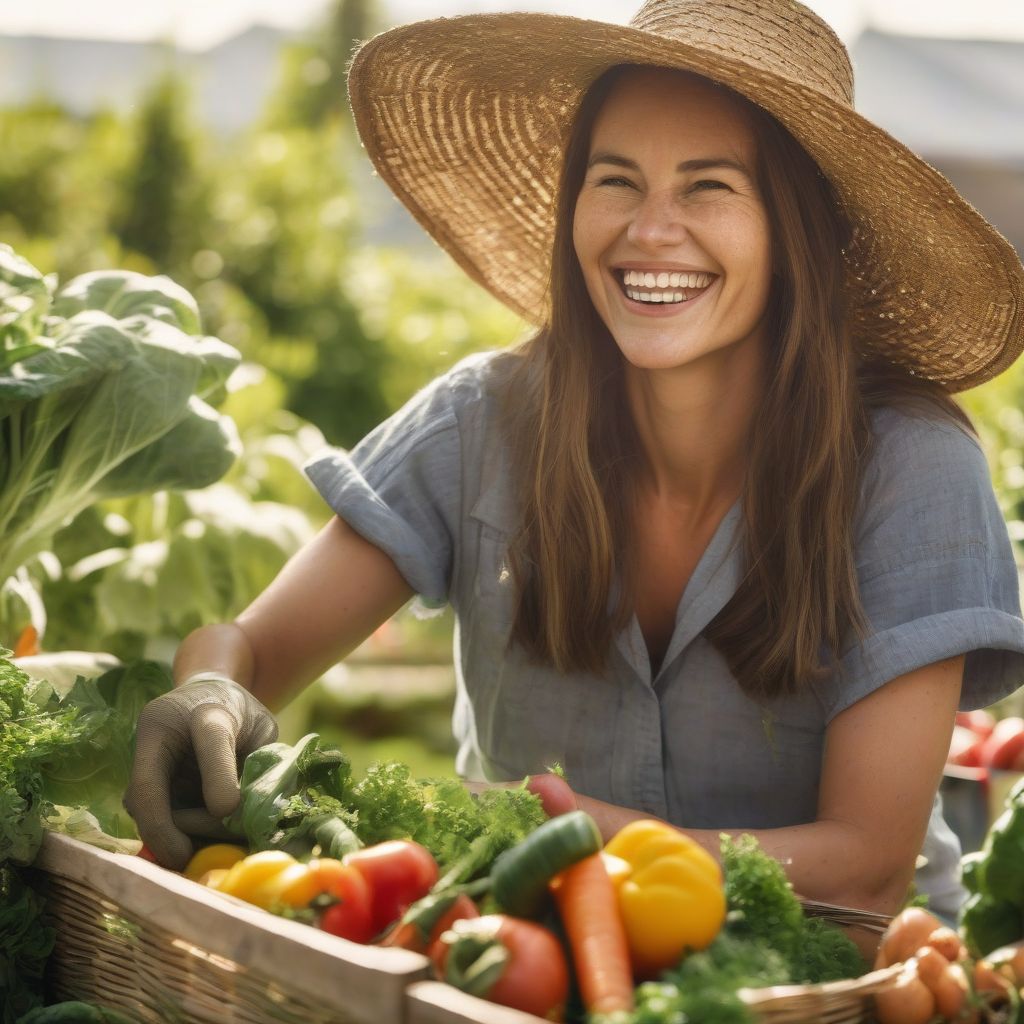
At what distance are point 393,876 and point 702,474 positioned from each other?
107cm

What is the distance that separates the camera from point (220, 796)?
58.7 inches

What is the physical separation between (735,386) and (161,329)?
2.94 ft

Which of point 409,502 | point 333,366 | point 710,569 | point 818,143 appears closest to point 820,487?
point 710,569

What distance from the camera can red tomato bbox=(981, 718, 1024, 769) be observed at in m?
2.71

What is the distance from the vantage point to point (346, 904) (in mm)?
1223

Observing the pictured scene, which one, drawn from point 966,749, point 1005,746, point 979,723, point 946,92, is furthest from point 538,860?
point 946,92

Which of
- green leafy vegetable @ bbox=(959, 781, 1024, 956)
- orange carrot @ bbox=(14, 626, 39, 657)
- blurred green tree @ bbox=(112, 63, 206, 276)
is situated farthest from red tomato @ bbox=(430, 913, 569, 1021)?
blurred green tree @ bbox=(112, 63, 206, 276)

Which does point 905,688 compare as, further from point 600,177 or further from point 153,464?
point 153,464

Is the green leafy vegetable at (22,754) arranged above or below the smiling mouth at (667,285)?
below

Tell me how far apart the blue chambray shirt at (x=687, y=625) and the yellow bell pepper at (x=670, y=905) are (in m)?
0.73

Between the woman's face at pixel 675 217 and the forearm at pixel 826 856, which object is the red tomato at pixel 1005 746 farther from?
the woman's face at pixel 675 217

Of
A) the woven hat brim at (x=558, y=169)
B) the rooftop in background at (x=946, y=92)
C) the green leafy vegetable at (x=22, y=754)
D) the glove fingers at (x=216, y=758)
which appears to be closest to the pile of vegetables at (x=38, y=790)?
the green leafy vegetable at (x=22, y=754)

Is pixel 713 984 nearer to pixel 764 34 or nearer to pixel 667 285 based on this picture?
pixel 667 285

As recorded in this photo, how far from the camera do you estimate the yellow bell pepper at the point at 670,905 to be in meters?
1.14
